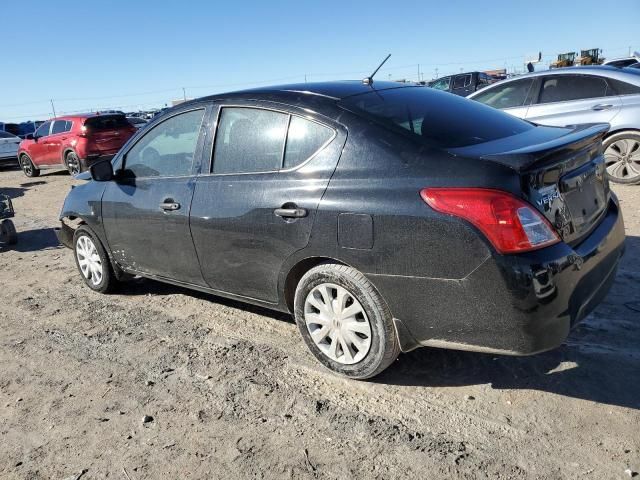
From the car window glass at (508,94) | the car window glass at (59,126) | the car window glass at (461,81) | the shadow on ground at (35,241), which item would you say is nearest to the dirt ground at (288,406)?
the shadow on ground at (35,241)

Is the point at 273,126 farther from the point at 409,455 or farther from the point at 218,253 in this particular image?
the point at 409,455

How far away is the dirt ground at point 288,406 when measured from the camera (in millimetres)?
2512

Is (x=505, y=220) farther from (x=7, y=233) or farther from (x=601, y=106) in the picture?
(x=7, y=233)

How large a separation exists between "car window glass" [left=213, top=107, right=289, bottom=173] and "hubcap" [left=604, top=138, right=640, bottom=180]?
5.84 meters

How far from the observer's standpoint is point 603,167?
324cm

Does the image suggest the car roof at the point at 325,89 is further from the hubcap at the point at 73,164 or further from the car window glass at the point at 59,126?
the car window glass at the point at 59,126

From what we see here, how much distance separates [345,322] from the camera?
122 inches

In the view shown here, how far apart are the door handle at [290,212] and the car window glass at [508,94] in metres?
5.93

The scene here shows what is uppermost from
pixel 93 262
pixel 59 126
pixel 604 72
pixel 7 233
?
pixel 604 72

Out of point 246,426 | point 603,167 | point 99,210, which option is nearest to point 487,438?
point 246,426

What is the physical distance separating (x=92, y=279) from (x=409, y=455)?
3.75 m

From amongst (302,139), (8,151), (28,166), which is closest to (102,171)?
(302,139)

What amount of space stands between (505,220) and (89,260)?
13.2 feet

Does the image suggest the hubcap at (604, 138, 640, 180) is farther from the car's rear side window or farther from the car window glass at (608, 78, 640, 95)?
the car's rear side window
